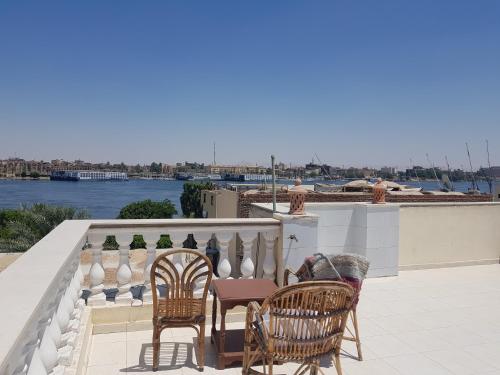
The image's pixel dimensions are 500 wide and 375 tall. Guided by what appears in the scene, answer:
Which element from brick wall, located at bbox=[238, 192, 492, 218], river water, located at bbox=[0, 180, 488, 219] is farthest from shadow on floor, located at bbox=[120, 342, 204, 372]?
river water, located at bbox=[0, 180, 488, 219]

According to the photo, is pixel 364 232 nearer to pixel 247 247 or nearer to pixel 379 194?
pixel 379 194

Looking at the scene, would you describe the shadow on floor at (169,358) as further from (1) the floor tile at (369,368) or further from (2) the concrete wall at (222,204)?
(2) the concrete wall at (222,204)

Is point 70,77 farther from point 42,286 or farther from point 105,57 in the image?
point 42,286

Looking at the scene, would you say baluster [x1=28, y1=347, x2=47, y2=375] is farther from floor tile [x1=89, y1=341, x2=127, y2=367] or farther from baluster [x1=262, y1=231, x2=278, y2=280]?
baluster [x1=262, y1=231, x2=278, y2=280]

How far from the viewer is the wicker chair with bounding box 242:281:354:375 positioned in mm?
2152

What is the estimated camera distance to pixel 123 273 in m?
3.54

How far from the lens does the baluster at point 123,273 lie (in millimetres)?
3490

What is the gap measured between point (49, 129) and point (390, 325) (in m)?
31.7

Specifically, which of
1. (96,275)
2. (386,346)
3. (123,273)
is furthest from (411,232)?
(96,275)

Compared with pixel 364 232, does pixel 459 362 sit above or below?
below

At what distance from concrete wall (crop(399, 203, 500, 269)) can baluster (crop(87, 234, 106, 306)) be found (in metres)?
5.03

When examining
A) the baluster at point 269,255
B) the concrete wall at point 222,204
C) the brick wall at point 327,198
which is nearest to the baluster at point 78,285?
the baluster at point 269,255

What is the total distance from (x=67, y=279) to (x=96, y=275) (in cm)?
86

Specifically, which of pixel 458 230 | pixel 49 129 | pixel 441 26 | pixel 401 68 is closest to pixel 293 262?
pixel 458 230
